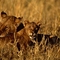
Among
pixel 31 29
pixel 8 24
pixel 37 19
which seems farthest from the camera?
pixel 37 19

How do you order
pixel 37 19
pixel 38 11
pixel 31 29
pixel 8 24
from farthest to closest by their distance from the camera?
1. pixel 38 11
2. pixel 37 19
3. pixel 8 24
4. pixel 31 29

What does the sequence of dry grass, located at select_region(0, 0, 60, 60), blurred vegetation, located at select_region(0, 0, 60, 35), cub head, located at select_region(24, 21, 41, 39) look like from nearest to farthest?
1. dry grass, located at select_region(0, 0, 60, 60)
2. cub head, located at select_region(24, 21, 41, 39)
3. blurred vegetation, located at select_region(0, 0, 60, 35)

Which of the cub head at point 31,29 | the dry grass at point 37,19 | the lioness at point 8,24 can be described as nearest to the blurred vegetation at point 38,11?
the dry grass at point 37,19

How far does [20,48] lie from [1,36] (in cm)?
46

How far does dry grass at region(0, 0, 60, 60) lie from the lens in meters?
7.76

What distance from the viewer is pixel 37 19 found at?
396 inches

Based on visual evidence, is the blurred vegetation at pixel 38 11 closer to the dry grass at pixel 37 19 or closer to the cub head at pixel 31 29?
the dry grass at pixel 37 19

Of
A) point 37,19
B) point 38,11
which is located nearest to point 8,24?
point 37,19

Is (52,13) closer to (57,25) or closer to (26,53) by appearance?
(57,25)

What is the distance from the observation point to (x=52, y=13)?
11117mm

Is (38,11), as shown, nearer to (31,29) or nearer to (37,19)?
(37,19)

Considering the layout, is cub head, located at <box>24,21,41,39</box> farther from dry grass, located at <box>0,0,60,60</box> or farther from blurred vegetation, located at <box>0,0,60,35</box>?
blurred vegetation, located at <box>0,0,60,35</box>

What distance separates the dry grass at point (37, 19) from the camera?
306 inches

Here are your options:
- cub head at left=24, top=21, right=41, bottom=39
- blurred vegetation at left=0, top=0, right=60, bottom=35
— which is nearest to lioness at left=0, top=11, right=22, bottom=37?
cub head at left=24, top=21, right=41, bottom=39
